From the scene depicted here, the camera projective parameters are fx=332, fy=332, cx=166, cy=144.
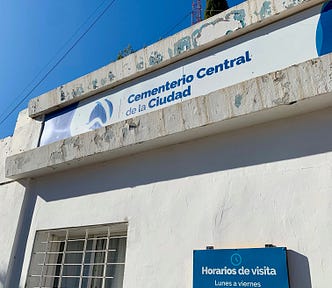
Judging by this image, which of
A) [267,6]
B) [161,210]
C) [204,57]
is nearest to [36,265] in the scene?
[161,210]

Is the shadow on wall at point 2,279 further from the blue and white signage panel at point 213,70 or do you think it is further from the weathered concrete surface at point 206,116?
the blue and white signage panel at point 213,70

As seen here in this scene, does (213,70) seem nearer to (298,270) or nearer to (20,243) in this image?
(298,270)

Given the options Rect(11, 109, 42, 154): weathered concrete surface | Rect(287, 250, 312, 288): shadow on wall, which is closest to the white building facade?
Rect(287, 250, 312, 288): shadow on wall

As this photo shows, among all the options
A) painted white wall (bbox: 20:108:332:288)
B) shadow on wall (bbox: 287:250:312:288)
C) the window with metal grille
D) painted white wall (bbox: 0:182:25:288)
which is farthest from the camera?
painted white wall (bbox: 0:182:25:288)

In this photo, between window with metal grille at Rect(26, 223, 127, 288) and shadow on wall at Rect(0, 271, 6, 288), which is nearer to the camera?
window with metal grille at Rect(26, 223, 127, 288)

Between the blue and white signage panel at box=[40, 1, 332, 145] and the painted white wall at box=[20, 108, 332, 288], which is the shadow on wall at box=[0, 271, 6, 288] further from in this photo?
the blue and white signage panel at box=[40, 1, 332, 145]

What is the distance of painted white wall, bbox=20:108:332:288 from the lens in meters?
1.91

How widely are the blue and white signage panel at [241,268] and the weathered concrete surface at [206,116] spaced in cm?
88

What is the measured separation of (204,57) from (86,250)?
2016mm

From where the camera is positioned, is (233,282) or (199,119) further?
(199,119)

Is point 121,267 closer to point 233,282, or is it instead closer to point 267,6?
point 233,282

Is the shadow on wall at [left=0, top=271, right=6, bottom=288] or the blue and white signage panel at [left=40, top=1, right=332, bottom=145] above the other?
the blue and white signage panel at [left=40, top=1, right=332, bottom=145]

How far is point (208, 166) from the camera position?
2445 mm

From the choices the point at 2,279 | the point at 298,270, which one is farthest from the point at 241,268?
the point at 2,279
